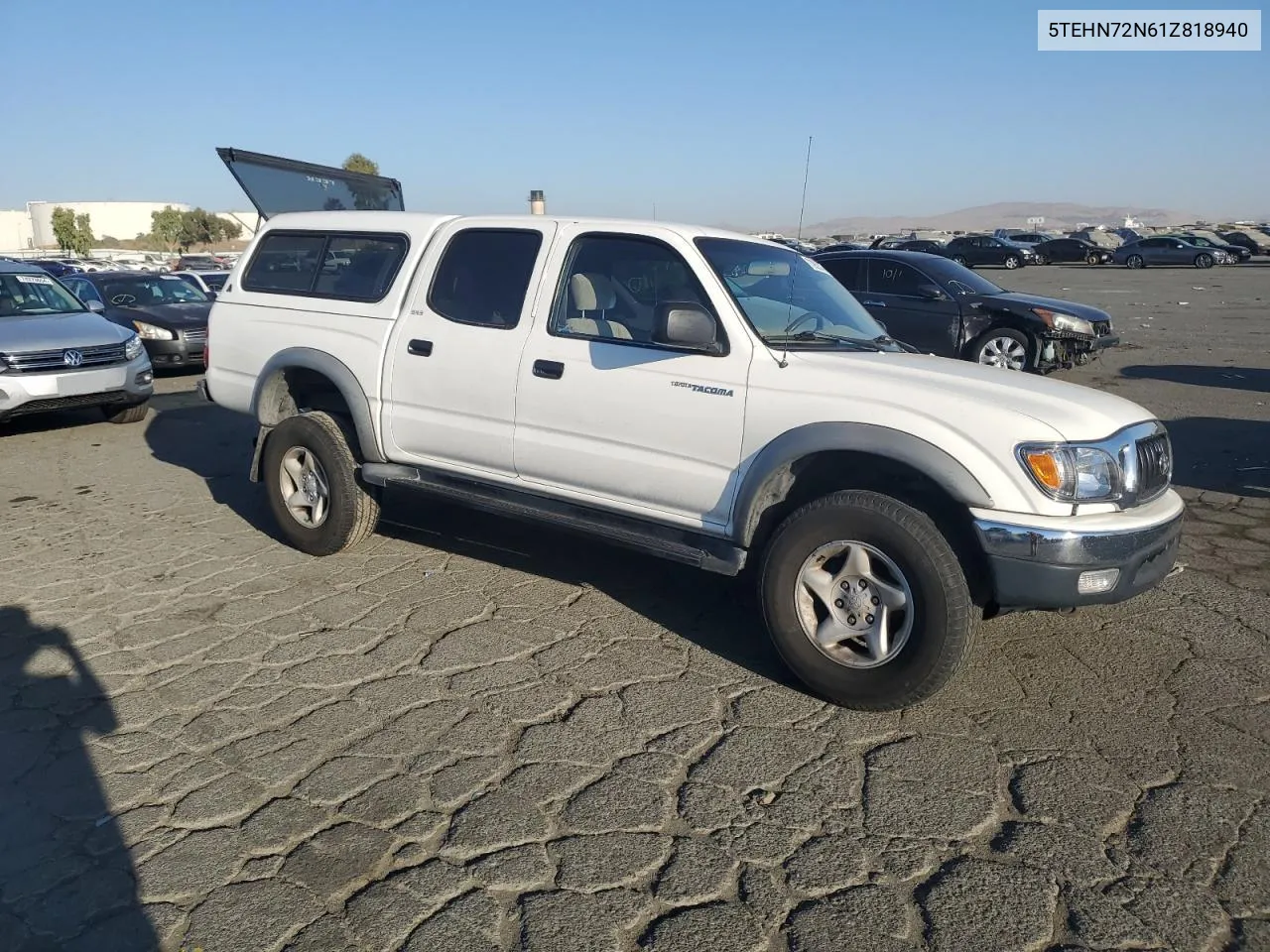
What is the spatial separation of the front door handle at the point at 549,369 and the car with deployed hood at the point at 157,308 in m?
9.63

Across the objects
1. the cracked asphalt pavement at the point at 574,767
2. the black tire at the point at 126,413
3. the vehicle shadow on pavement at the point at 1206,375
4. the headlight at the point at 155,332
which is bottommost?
the cracked asphalt pavement at the point at 574,767

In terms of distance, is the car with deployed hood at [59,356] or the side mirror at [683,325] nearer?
the side mirror at [683,325]

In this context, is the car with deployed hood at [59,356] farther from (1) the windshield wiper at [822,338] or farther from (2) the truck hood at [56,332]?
(1) the windshield wiper at [822,338]

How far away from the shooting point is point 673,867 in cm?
298

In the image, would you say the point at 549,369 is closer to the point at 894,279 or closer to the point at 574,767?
the point at 574,767

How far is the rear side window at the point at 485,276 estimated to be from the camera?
16.2ft

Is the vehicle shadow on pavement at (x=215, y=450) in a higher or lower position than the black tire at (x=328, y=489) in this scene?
lower

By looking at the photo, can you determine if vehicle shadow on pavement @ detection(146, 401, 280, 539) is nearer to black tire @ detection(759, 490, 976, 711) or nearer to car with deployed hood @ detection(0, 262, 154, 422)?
car with deployed hood @ detection(0, 262, 154, 422)

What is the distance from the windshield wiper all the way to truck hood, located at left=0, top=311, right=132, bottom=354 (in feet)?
24.3

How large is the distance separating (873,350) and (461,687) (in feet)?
7.93

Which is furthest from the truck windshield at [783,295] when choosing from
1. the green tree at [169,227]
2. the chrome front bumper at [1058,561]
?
the green tree at [169,227]

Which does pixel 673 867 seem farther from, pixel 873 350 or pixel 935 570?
pixel 873 350

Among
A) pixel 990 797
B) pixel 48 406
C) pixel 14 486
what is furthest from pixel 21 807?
pixel 48 406

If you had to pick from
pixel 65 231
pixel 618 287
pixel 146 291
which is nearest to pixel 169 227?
pixel 65 231
